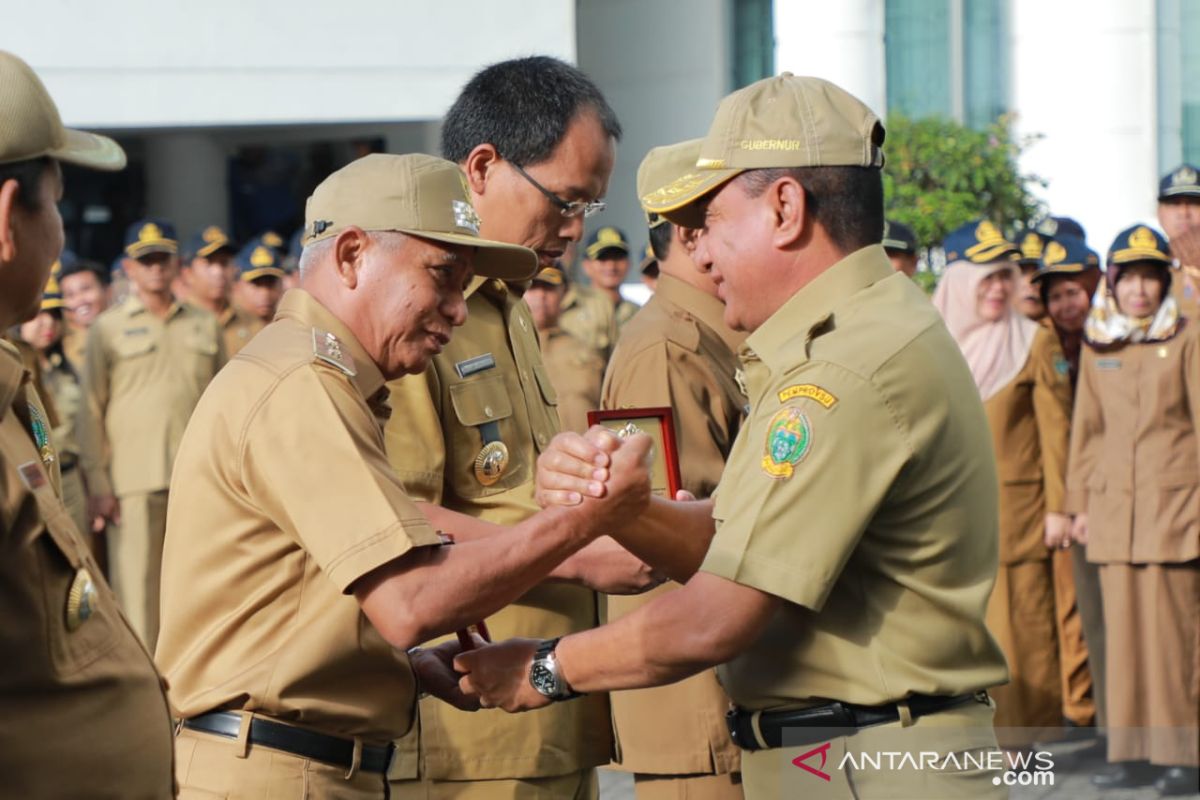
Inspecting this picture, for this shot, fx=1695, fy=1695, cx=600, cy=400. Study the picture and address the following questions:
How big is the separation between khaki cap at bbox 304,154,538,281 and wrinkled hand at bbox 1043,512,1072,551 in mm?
5471

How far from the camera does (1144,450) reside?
290 inches

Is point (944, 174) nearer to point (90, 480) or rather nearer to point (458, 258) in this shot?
point (90, 480)

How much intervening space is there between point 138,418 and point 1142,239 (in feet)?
19.5

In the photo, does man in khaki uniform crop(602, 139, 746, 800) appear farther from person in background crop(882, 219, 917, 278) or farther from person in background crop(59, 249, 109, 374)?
person in background crop(59, 249, 109, 374)

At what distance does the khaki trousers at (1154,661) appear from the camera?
7316 millimetres

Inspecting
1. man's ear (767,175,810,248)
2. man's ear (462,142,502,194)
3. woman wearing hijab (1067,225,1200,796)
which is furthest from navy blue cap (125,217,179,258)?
man's ear (767,175,810,248)

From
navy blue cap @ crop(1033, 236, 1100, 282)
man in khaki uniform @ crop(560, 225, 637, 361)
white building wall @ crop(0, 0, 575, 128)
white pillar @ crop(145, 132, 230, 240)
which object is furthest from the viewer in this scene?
white pillar @ crop(145, 132, 230, 240)

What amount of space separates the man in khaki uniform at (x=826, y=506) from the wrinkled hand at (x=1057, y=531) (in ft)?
17.2

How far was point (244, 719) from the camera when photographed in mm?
2922

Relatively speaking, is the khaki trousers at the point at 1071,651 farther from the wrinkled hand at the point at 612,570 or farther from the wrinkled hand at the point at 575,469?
the wrinkled hand at the point at 575,469

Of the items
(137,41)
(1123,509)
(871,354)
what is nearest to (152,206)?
(137,41)

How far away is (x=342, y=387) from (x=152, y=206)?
60.5ft

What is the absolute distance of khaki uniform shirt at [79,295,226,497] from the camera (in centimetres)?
1020

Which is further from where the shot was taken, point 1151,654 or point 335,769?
point 1151,654
